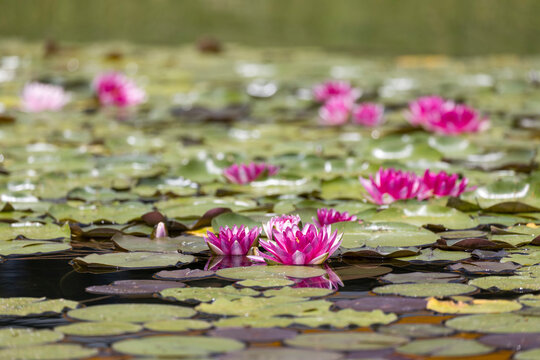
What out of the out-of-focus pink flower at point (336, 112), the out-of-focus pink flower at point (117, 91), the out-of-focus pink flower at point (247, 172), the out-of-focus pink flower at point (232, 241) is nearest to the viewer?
the out-of-focus pink flower at point (232, 241)

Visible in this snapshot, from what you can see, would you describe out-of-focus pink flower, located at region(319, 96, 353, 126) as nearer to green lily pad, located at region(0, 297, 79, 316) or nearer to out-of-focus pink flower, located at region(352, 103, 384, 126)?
out-of-focus pink flower, located at region(352, 103, 384, 126)

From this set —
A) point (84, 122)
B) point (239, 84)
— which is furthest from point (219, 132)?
point (239, 84)

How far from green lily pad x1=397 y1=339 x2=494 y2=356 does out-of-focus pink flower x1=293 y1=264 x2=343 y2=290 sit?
0.43m

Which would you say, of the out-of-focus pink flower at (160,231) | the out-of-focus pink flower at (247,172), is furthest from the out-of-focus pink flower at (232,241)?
the out-of-focus pink flower at (247,172)

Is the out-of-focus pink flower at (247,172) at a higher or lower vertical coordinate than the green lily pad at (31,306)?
higher

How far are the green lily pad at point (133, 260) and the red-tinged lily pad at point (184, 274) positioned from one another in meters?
0.08

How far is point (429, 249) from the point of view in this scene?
2.41m

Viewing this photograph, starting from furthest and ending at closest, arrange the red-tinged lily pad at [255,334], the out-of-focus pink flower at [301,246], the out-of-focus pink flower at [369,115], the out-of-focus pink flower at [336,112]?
the out-of-focus pink flower at [336,112] < the out-of-focus pink flower at [369,115] < the out-of-focus pink flower at [301,246] < the red-tinged lily pad at [255,334]

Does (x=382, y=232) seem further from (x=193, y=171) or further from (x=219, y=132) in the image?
(x=219, y=132)

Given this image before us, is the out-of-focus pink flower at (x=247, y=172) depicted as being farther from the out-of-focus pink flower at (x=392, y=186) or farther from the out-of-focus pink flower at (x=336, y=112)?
the out-of-focus pink flower at (x=336, y=112)

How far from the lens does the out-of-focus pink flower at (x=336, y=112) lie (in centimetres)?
507

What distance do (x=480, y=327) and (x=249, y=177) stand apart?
173cm

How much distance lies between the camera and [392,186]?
2881 mm

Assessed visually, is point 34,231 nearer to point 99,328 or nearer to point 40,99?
point 99,328
